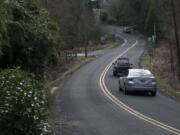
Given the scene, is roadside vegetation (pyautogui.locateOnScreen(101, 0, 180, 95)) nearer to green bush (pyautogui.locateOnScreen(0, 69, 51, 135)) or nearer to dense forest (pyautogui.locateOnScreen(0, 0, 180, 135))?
dense forest (pyautogui.locateOnScreen(0, 0, 180, 135))

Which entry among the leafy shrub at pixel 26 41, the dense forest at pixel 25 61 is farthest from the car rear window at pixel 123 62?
the leafy shrub at pixel 26 41

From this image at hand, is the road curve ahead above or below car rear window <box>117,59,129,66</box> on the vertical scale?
below

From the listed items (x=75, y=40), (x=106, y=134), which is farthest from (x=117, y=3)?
(x=106, y=134)

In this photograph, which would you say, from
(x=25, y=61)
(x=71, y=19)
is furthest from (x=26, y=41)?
(x=71, y=19)

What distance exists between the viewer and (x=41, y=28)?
27.1 metres

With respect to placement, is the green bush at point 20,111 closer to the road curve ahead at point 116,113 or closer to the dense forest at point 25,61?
the dense forest at point 25,61

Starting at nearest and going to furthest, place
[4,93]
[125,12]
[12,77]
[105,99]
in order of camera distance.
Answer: [4,93] < [12,77] < [105,99] < [125,12]

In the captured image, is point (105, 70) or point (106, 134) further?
point (105, 70)

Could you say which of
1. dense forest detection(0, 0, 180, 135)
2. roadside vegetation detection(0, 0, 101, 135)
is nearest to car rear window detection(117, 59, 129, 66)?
dense forest detection(0, 0, 180, 135)

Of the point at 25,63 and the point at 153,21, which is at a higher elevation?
the point at 153,21

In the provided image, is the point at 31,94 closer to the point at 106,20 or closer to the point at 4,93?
the point at 4,93

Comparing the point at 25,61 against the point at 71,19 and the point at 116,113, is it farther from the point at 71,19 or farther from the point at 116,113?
the point at 71,19

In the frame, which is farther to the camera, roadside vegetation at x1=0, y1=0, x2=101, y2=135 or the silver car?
the silver car

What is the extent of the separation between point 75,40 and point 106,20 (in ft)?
230
